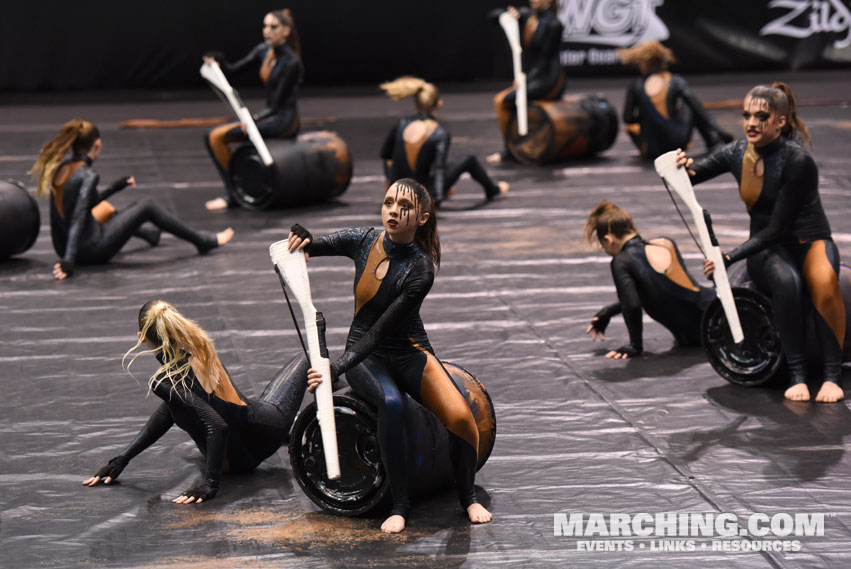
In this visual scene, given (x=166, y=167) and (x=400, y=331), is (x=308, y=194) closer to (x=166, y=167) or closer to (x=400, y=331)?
(x=166, y=167)

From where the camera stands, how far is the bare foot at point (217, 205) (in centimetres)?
872

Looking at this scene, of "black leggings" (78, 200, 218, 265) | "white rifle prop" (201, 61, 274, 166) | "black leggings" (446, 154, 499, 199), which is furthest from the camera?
"black leggings" (446, 154, 499, 199)

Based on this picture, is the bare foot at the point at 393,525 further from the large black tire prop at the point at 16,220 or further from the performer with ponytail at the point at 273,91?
the performer with ponytail at the point at 273,91

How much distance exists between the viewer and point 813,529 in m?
3.75

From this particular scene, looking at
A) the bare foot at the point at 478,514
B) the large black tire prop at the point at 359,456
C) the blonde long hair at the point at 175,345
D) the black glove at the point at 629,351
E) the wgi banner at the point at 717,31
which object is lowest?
the wgi banner at the point at 717,31

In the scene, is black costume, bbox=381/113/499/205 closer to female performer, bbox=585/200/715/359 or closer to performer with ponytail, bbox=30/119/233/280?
performer with ponytail, bbox=30/119/233/280

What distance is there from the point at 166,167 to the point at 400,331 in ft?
22.3

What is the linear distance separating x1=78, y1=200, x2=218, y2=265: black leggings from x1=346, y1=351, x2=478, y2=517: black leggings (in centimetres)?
364

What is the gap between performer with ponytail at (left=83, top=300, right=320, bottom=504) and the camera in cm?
400

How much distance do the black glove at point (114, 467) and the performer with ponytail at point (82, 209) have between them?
3.01 meters

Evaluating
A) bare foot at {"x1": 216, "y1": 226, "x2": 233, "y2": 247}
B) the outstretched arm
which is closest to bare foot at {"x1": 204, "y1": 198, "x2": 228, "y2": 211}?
bare foot at {"x1": 216, "y1": 226, "x2": 233, "y2": 247}

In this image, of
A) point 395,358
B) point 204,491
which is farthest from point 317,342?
point 204,491

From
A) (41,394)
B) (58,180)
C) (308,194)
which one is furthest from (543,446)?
(308,194)

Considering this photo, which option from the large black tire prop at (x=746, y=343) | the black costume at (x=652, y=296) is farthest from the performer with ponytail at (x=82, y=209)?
the large black tire prop at (x=746, y=343)
